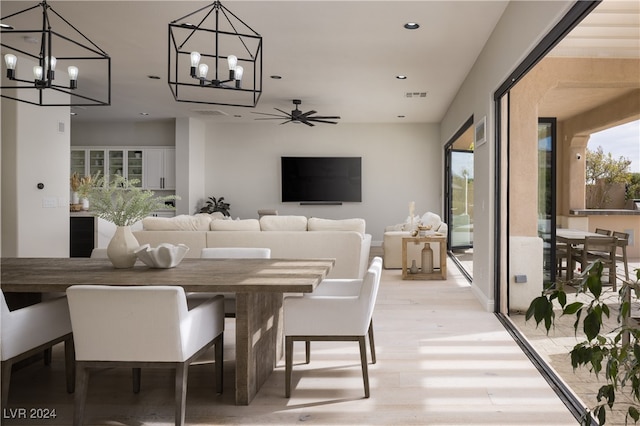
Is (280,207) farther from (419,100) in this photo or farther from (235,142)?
(419,100)

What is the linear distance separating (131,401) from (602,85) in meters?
3.37

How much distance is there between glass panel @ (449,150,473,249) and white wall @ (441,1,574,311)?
2.84 meters

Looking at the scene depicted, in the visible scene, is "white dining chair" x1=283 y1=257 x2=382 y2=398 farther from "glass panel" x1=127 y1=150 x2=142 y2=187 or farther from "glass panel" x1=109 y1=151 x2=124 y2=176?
"glass panel" x1=109 y1=151 x2=124 y2=176

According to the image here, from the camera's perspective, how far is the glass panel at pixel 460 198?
9320mm

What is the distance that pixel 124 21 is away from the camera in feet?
15.1

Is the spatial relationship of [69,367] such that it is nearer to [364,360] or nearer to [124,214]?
[124,214]

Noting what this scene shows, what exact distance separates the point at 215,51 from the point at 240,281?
2.42m

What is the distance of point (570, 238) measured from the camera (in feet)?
11.2

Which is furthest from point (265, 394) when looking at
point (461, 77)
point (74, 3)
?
point (461, 77)

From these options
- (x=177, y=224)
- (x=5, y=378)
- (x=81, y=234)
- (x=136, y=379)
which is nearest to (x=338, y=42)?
(x=177, y=224)

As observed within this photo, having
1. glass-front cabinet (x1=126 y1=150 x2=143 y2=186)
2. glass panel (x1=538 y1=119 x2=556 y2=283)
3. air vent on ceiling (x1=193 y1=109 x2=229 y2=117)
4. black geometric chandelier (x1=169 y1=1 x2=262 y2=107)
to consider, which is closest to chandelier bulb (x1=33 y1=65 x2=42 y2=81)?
black geometric chandelier (x1=169 y1=1 x2=262 y2=107)

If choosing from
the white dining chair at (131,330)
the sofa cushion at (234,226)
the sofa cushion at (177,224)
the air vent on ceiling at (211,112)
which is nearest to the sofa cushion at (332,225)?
the sofa cushion at (234,226)

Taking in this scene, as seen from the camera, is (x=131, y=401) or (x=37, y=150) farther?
(x=37, y=150)

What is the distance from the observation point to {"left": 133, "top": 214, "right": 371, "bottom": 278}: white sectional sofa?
18.6ft
